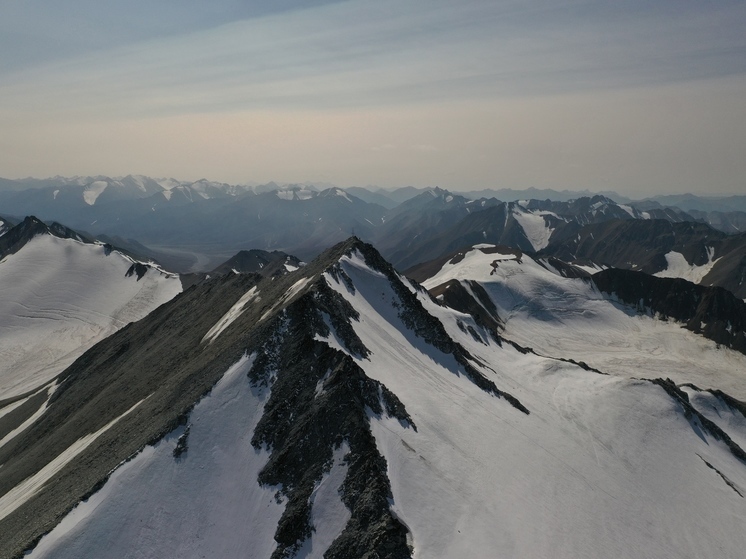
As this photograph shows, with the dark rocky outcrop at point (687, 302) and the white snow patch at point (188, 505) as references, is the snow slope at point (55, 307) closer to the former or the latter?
the white snow patch at point (188, 505)

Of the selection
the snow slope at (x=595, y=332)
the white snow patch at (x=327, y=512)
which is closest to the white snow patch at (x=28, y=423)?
the white snow patch at (x=327, y=512)

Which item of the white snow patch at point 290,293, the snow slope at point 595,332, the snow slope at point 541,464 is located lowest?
the snow slope at point 595,332

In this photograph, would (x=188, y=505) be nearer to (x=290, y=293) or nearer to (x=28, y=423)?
(x=290, y=293)

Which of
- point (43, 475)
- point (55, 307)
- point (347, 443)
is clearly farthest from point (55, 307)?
point (347, 443)

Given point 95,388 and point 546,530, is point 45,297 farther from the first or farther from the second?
point 546,530

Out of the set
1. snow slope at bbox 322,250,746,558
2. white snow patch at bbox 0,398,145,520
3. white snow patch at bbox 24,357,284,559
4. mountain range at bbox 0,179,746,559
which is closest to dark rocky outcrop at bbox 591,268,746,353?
mountain range at bbox 0,179,746,559

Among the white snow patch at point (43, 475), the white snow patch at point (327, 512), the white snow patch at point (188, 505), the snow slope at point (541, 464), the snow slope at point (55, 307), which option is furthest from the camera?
the snow slope at point (55, 307)
